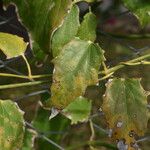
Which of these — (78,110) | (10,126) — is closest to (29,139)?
(78,110)

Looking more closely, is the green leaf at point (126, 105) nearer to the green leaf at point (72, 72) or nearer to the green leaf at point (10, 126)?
the green leaf at point (72, 72)

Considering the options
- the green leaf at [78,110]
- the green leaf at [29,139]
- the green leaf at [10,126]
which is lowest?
the green leaf at [29,139]

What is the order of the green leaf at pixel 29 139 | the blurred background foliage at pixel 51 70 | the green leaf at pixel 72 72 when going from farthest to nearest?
the green leaf at pixel 29 139 → the blurred background foliage at pixel 51 70 → the green leaf at pixel 72 72

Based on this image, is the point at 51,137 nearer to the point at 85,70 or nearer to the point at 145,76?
the point at 85,70

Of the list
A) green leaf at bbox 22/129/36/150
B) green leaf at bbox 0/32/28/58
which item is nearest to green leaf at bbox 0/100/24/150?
green leaf at bbox 0/32/28/58

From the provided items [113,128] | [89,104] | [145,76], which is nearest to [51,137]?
[89,104]

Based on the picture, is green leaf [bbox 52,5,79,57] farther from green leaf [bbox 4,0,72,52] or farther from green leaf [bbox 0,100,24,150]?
green leaf [bbox 0,100,24,150]

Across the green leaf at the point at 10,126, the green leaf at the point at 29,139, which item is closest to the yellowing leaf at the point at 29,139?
the green leaf at the point at 29,139
